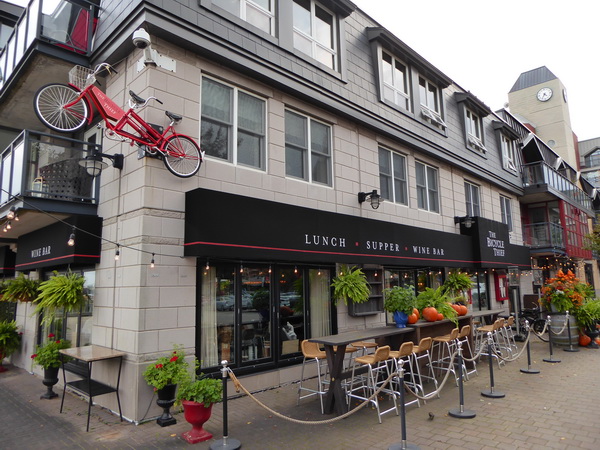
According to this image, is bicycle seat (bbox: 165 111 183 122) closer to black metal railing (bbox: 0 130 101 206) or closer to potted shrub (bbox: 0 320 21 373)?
black metal railing (bbox: 0 130 101 206)

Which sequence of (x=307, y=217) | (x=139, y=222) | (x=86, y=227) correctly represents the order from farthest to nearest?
1. (x=307, y=217)
2. (x=86, y=227)
3. (x=139, y=222)

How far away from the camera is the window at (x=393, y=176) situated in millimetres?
12367

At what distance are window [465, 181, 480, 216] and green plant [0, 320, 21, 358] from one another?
15.5m

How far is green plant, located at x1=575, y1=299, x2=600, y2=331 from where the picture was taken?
12484 mm

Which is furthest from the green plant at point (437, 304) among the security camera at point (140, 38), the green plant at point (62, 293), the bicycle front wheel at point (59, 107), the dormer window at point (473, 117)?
the dormer window at point (473, 117)

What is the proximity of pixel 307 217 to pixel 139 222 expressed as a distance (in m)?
3.37

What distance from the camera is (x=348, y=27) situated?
459 inches

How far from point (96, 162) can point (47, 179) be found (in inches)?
50.4

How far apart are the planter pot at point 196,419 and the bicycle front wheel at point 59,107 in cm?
515

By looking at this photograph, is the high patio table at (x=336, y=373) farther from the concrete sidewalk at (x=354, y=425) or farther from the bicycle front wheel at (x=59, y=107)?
the bicycle front wheel at (x=59, y=107)

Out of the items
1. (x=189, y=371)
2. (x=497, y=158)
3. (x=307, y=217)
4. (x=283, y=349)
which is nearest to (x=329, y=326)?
(x=283, y=349)

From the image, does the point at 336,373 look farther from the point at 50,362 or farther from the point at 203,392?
the point at 50,362

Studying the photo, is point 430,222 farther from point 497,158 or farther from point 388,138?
point 497,158


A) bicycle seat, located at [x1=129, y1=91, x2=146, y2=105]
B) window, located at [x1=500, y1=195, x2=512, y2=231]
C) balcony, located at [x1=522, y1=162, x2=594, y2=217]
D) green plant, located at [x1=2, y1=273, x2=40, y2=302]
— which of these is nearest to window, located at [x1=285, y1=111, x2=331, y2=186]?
bicycle seat, located at [x1=129, y1=91, x2=146, y2=105]
